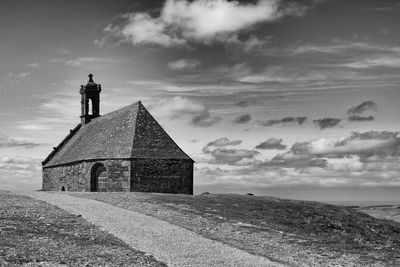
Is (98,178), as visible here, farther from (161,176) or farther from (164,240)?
(164,240)

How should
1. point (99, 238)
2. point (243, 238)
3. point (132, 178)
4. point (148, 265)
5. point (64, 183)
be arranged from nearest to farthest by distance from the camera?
point (148, 265), point (99, 238), point (243, 238), point (132, 178), point (64, 183)

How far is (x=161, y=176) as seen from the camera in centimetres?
4588

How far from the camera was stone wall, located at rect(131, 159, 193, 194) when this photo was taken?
45.3 meters

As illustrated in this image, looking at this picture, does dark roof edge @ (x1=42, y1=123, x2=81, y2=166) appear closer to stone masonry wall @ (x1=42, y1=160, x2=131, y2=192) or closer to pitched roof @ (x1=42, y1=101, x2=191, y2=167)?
stone masonry wall @ (x1=42, y1=160, x2=131, y2=192)

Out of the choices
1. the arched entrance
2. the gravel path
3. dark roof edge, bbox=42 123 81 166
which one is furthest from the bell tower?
the gravel path

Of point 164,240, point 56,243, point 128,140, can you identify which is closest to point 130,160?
point 128,140

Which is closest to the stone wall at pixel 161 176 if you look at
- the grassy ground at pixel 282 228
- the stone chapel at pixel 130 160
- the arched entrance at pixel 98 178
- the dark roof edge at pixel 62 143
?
the stone chapel at pixel 130 160

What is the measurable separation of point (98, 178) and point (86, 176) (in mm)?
1466

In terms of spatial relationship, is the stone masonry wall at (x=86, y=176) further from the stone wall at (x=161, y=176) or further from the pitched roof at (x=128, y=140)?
the stone wall at (x=161, y=176)

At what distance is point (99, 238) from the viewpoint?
785 inches

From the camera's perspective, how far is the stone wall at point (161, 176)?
45.3 m

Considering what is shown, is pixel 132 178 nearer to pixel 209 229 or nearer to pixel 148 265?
pixel 209 229

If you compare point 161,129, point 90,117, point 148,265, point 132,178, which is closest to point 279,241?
point 148,265

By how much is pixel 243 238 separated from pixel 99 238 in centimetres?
702
